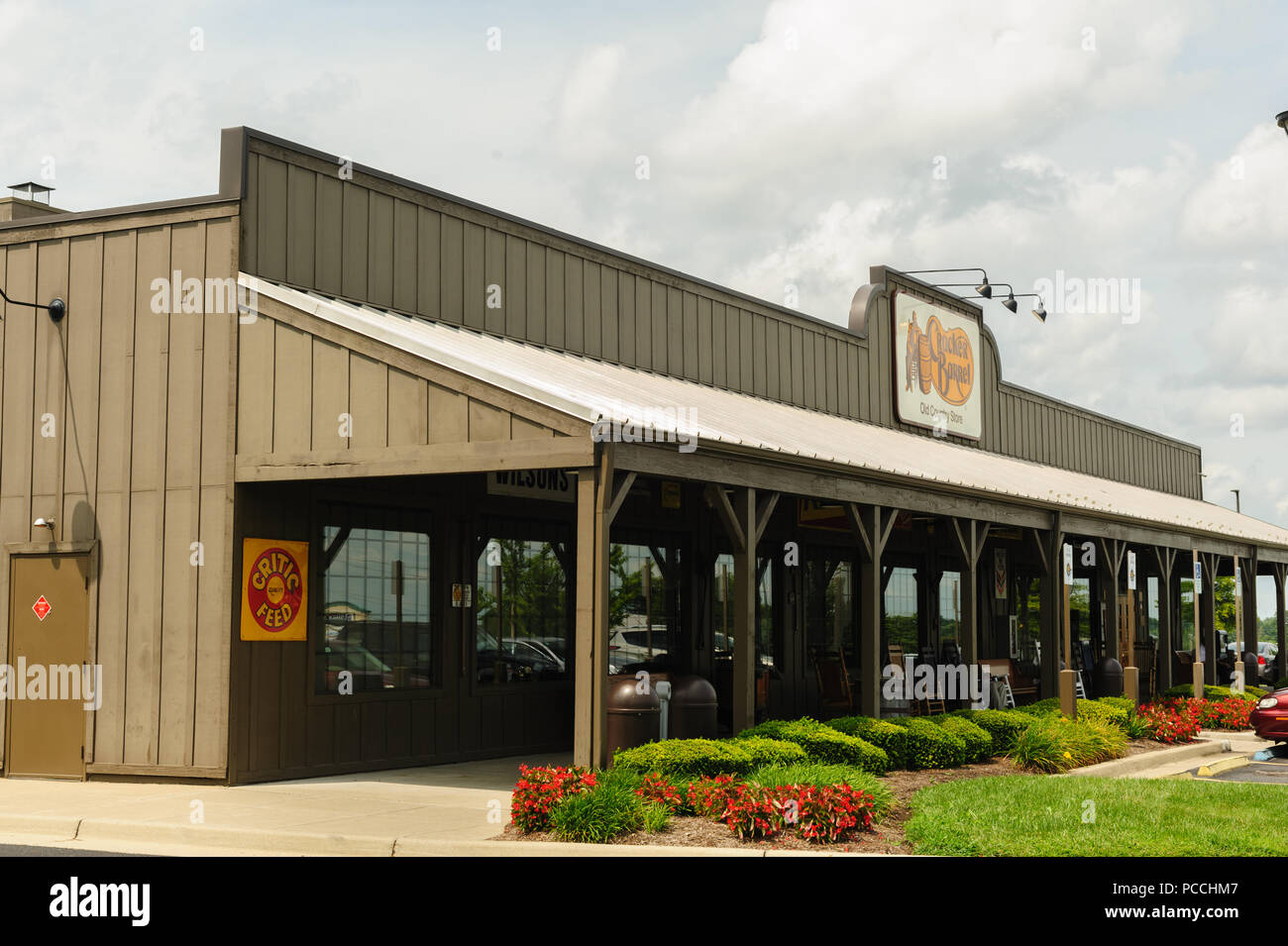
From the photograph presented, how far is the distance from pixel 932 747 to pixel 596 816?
5898 mm

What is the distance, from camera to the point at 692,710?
45.5 feet

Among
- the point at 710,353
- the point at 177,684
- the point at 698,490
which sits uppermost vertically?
the point at 710,353

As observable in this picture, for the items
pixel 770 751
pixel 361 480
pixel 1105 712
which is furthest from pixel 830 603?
pixel 770 751

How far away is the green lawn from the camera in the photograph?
970cm

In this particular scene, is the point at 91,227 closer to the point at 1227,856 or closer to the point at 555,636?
the point at 555,636

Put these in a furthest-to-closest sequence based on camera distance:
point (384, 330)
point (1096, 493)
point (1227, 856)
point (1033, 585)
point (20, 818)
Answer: point (1033, 585)
point (1096, 493)
point (384, 330)
point (20, 818)
point (1227, 856)

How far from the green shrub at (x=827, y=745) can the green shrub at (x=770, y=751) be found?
503mm

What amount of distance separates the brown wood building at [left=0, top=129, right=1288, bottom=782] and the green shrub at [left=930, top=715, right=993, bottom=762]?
1002 mm

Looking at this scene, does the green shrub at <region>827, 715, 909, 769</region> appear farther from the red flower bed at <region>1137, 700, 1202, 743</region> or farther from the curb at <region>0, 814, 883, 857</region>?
the red flower bed at <region>1137, 700, 1202, 743</region>

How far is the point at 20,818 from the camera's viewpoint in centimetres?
1143

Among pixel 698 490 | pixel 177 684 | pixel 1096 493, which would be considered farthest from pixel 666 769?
pixel 1096 493

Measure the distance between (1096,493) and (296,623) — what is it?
18.4 metres

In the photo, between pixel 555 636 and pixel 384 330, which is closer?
pixel 384 330

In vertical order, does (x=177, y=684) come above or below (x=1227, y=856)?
above
